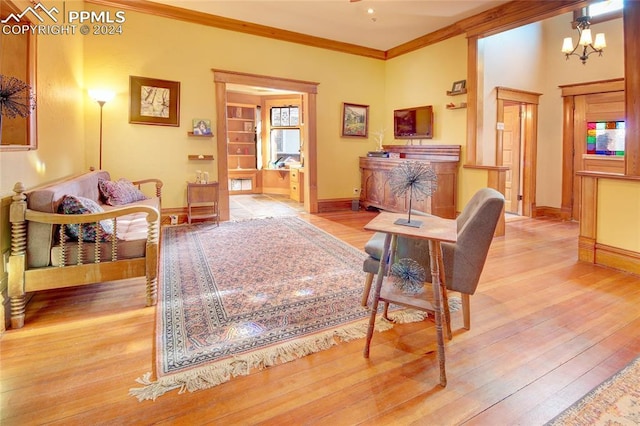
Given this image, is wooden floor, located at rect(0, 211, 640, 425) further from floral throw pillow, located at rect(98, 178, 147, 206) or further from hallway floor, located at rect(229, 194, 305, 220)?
hallway floor, located at rect(229, 194, 305, 220)

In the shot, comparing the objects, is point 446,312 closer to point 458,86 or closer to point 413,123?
point 458,86

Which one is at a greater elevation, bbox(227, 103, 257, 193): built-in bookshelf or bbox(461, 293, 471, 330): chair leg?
bbox(227, 103, 257, 193): built-in bookshelf

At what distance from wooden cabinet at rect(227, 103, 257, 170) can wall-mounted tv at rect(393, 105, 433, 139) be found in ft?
14.9

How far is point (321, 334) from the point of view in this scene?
228 cm

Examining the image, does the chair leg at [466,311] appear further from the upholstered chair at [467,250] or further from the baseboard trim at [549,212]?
the baseboard trim at [549,212]

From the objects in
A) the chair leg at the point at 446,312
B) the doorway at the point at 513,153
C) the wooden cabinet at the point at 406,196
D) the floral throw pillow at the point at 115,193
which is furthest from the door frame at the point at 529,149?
the floral throw pillow at the point at 115,193

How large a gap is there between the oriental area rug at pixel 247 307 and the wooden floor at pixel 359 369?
10 cm

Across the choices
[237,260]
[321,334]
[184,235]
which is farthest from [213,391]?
[184,235]

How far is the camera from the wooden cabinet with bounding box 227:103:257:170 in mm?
9844

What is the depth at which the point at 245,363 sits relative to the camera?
1.97 meters

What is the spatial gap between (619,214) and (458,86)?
3125 mm

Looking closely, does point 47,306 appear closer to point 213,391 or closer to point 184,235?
point 213,391

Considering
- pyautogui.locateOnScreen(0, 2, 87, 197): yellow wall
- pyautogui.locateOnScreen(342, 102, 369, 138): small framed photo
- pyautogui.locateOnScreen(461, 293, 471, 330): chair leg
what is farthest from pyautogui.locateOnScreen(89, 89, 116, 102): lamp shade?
pyautogui.locateOnScreen(461, 293, 471, 330): chair leg

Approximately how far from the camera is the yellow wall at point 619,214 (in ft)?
11.4
